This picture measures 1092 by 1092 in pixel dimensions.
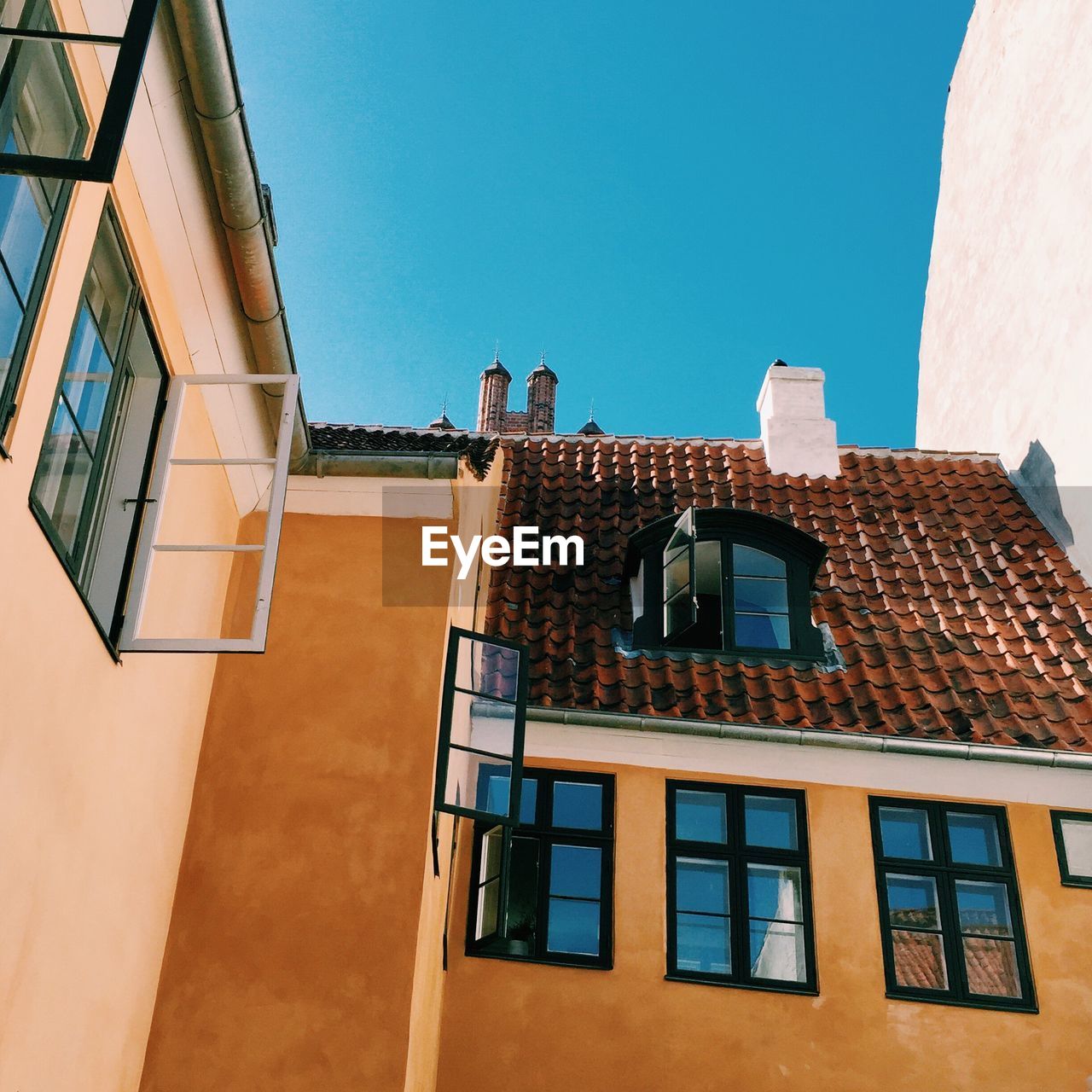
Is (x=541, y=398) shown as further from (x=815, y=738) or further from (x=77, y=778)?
(x=77, y=778)

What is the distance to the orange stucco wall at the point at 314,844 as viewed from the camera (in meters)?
5.91

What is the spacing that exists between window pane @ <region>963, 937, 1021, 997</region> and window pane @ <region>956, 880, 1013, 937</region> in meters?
0.08

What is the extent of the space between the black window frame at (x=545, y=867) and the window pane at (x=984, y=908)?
2.53 metres

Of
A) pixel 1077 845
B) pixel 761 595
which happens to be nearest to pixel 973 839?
pixel 1077 845

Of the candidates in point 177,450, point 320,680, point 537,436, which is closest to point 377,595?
point 320,680

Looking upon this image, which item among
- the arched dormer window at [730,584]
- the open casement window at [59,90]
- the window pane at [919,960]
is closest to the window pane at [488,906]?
the arched dormer window at [730,584]

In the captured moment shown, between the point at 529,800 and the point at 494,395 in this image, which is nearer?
the point at 529,800

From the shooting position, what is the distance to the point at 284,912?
621 cm

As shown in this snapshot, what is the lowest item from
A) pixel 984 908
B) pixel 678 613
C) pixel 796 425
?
pixel 984 908

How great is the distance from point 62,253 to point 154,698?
2.31 m

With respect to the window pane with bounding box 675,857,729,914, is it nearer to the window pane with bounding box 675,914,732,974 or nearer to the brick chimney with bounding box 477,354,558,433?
the window pane with bounding box 675,914,732,974

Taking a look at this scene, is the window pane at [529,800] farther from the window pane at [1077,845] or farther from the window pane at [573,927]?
the window pane at [1077,845]

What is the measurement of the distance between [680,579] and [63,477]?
5990 millimetres

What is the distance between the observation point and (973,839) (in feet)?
29.7
